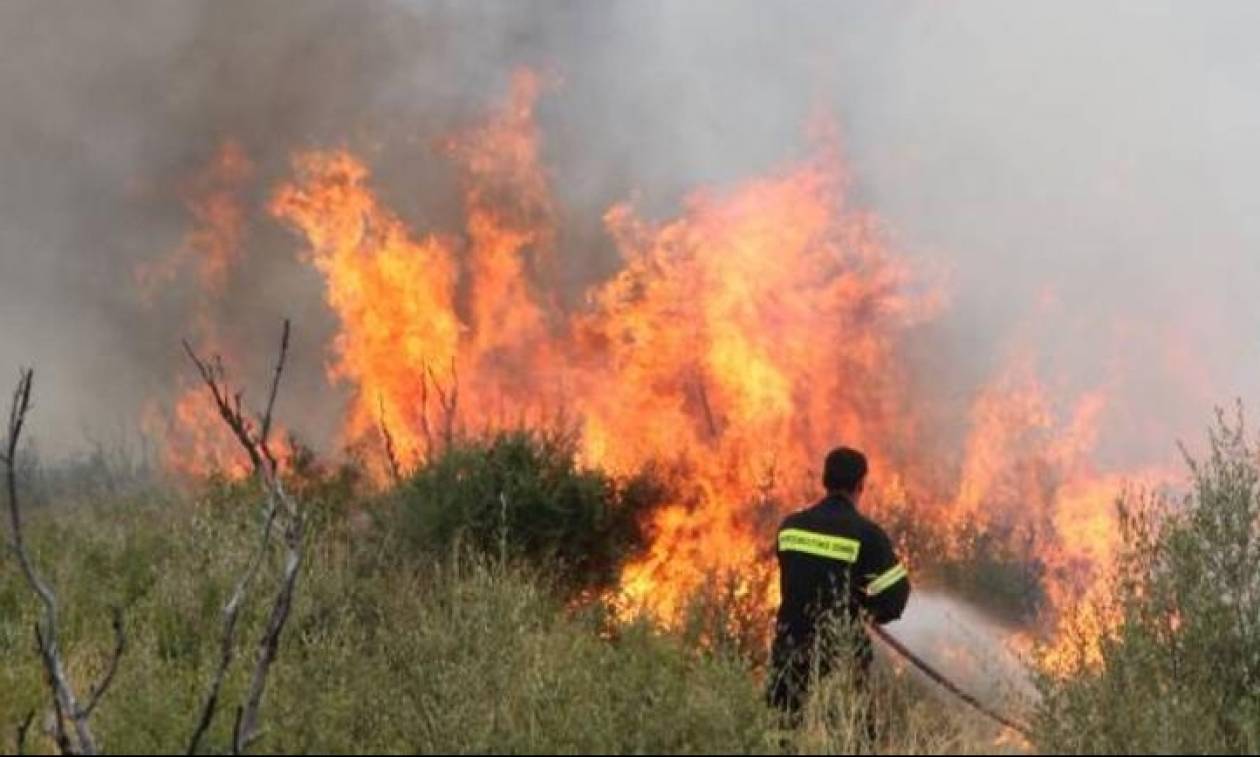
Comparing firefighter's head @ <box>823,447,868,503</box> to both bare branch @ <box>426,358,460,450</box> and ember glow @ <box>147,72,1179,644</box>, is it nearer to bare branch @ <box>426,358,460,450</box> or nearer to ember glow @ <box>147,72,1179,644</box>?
ember glow @ <box>147,72,1179,644</box>

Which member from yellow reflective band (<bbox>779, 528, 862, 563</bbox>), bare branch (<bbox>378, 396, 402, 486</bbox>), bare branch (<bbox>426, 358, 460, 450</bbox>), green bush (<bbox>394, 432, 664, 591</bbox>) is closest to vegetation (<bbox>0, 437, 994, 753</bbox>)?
green bush (<bbox>394, 432, 664, 591</bbox>)

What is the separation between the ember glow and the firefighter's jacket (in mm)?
2951

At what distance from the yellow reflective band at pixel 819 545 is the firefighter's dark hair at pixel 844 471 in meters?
0.27

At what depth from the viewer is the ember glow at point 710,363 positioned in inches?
457

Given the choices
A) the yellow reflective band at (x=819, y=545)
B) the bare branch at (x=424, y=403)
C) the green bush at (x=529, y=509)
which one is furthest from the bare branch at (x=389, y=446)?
the yellow reflective band at (x=819, y=545)

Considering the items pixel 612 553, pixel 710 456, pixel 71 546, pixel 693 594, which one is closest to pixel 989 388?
pixel 710 456

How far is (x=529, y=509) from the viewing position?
35.1ft

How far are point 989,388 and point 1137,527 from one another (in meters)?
6.38

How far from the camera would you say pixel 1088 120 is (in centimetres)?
1272

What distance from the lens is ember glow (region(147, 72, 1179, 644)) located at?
11.6 meters

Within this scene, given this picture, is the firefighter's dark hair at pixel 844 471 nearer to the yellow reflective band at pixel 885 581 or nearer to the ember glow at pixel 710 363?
the yellow reflective band at pixel 885 581

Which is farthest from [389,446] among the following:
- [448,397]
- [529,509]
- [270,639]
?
[270,639]

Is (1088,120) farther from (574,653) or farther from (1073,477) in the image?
(574,653)

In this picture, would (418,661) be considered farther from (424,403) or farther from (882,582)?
(424,403)
